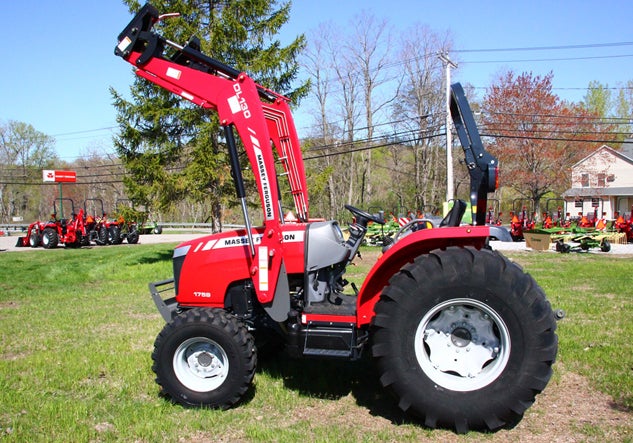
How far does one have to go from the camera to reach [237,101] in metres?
4.46

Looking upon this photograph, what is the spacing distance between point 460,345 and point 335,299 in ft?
3.77

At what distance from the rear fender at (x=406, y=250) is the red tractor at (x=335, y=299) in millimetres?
11

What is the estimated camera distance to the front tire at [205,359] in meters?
4.29

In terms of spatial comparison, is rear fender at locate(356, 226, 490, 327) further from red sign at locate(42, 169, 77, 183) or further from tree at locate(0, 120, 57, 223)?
tree at locate(0, 120, 57, 223)

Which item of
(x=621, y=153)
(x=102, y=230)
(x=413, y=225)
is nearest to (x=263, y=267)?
(x=413, y=225)

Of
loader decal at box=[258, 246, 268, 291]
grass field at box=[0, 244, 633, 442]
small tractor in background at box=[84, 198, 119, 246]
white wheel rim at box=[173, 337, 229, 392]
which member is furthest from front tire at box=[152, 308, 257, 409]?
small tractor in background at box=[84, 198, 119, 246]

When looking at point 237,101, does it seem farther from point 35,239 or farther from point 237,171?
point 35,239

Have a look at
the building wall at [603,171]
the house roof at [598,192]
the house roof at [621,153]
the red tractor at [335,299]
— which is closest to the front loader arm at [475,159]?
the red tractor at [335,299]

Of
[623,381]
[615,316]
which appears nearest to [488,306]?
[623,381]

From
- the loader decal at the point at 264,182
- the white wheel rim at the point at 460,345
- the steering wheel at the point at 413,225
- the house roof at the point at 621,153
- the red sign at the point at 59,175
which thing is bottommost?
the white wheel rim at the point at 460,345

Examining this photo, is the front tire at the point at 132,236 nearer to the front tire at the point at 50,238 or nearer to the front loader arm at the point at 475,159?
the front tire at the point at 50,238

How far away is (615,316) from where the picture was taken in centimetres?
742

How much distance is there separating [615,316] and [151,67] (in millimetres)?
6779

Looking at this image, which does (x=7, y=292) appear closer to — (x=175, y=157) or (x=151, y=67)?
(x=175, y=157)
